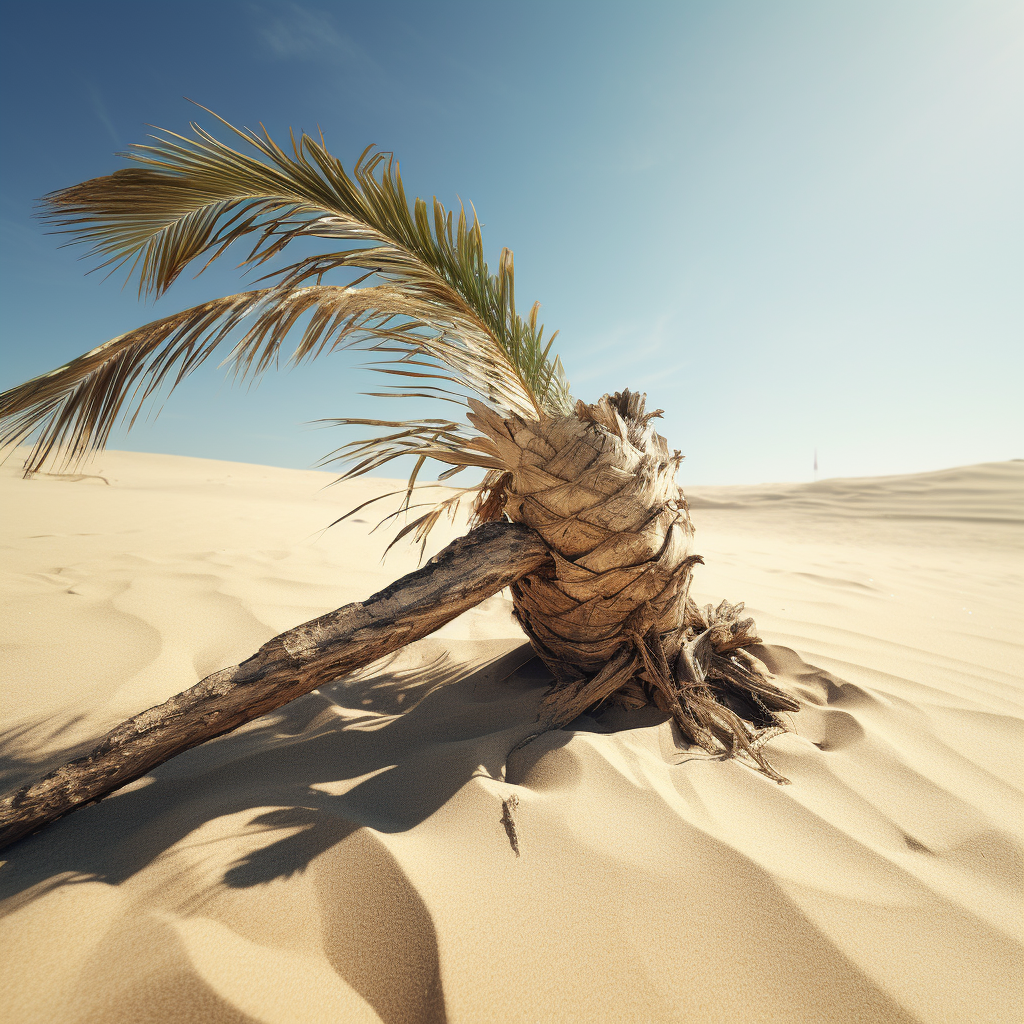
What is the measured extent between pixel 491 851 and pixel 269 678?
649 millimetres

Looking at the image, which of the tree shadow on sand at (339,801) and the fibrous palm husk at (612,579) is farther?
the fibrous palm husk at (612,579)

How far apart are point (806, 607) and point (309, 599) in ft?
11.1

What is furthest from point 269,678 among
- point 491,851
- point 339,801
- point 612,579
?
point 612,579

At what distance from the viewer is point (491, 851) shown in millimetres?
1088

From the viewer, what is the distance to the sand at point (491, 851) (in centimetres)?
82

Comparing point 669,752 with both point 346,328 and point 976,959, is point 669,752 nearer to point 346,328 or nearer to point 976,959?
point 976,959

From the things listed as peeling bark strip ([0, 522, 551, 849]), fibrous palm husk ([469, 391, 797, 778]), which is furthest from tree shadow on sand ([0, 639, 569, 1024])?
fibrous palm husk ([469, 391, 797, 778])

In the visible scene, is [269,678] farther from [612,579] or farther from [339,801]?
[612,579]

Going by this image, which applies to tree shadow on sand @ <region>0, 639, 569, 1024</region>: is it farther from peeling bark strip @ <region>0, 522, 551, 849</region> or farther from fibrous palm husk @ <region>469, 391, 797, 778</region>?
fibrous palm husk @ <region>469, 391, 797, 778</region>

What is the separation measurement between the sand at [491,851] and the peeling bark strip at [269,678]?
135 millimetres

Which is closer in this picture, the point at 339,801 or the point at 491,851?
the point at 491,851

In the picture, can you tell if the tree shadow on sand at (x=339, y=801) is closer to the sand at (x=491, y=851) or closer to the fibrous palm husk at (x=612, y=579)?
the sand at (x=491, y=851)

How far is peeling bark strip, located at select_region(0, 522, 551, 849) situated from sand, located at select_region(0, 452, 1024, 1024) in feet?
0.44

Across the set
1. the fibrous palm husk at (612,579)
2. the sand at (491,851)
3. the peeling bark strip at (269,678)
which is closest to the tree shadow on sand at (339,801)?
the sand at (491,851)
